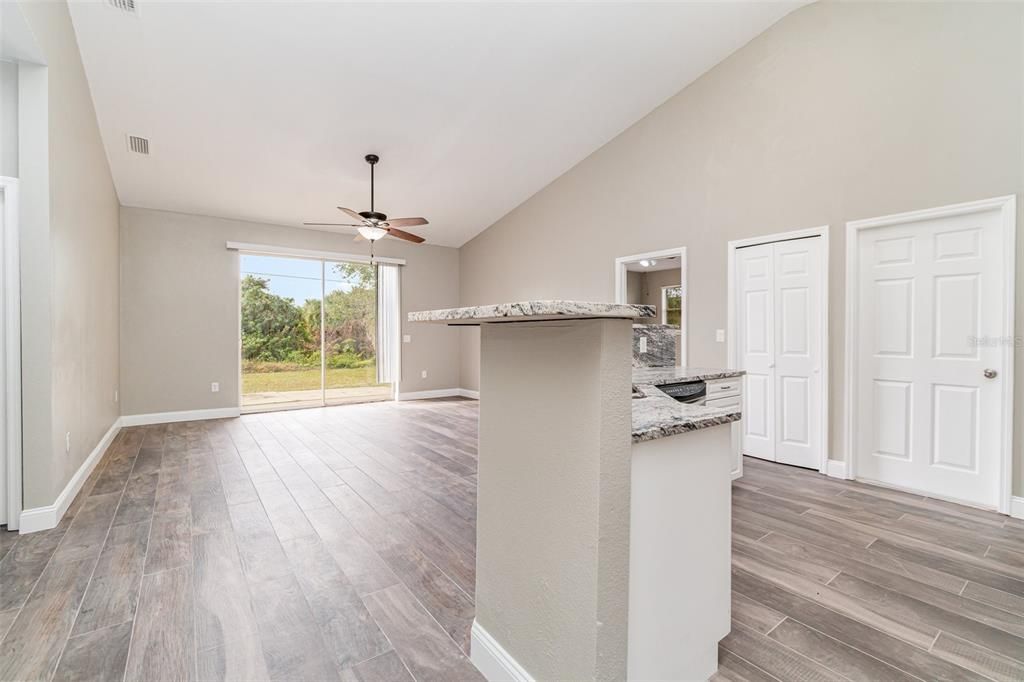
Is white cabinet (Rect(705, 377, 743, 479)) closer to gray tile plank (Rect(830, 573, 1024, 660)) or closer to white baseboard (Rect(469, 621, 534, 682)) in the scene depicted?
gray tile plank (Rect(830, 573, 1024, 660))

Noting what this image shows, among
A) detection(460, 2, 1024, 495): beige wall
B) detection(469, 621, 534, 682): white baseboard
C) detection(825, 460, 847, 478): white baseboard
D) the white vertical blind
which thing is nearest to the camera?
detection(469, 621, 534, 682): white baseboard

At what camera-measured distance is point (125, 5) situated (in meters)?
2.76

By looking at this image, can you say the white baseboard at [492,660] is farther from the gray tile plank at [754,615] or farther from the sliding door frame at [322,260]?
the sliding door frame at [322,260]

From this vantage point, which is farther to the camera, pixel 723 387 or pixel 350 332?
pixel 350 332

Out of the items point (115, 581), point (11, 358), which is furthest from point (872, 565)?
point (11, 358)

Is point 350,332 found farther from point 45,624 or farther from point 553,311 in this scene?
point 553,311

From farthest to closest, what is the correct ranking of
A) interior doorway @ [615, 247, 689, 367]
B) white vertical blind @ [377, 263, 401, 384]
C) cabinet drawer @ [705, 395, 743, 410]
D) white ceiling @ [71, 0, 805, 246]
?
white vertical blind @ [377, 263, 401, 384] → interior doorway @ [615, 247, 689, 367] → white ceiling @ [71, 0, 805, 246] → cabinet drawer @ [705, 395, 743, 410]

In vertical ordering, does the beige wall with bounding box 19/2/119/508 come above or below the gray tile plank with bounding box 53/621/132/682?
above

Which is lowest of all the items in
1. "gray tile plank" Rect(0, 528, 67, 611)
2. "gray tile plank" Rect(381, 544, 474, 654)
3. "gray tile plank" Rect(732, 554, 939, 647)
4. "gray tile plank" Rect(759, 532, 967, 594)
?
"gray tile plank" Rect(759, 532, 967, 594)

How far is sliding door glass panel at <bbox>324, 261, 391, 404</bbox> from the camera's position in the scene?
6.73m

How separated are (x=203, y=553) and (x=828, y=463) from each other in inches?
170

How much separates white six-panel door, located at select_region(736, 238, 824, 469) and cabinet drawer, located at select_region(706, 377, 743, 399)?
880 millimetres

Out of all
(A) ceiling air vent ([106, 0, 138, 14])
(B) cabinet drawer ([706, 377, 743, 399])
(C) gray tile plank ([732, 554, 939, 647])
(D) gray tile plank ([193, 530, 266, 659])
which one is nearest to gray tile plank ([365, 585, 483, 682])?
(D) gray tile plank ([193, 530, 266, 659])

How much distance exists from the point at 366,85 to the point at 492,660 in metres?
4.08
